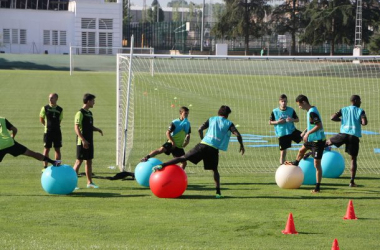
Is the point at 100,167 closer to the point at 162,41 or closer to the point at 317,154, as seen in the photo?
the point at 317,154

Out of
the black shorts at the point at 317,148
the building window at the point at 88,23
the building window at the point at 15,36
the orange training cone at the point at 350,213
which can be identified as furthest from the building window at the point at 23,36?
the orange training cone at the point at 350,213

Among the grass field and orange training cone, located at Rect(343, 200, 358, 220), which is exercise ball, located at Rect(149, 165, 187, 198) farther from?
orange training cone, located at Rect(343, 200, 358, 220)

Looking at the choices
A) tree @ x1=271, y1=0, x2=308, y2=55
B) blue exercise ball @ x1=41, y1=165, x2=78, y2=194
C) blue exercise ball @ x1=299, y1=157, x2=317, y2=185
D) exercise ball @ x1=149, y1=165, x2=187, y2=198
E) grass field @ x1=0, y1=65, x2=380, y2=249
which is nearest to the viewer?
grass field @ x1=0, y1=65, x2=380, y2=249

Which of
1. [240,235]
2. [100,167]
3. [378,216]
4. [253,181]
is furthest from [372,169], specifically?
[240,235]

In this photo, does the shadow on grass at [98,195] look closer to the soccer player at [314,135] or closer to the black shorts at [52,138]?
the black shorts at [52,138]

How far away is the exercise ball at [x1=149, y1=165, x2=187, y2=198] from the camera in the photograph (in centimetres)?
1198

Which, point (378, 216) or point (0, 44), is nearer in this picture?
point (378, 216)

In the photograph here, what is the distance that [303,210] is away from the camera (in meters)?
11.3

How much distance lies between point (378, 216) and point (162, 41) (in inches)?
3382

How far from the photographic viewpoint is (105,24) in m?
80.9

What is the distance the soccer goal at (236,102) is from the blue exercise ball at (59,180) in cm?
283

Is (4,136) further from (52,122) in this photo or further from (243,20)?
(243,20)

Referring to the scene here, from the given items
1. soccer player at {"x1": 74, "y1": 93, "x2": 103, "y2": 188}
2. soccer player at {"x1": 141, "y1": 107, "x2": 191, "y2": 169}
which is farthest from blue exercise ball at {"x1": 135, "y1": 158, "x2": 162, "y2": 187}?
soccer player at {"x1": 74, "y1": 93, "x2": 103, "y2": 188}

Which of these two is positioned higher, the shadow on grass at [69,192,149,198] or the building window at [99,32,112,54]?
the building window at [99,32,112,54]
